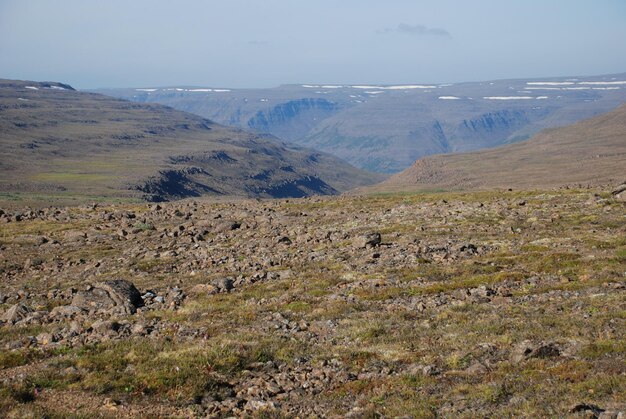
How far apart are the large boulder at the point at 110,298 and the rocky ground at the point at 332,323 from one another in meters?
0.10

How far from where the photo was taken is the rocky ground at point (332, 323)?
17.5m

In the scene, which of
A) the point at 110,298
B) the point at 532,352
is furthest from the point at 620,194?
the point at 110,298

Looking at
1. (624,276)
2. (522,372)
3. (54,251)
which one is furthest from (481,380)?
(54,251)

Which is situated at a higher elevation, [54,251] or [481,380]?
[481,380]

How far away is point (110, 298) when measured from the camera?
29.8 metres

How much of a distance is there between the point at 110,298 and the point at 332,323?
1178 cm

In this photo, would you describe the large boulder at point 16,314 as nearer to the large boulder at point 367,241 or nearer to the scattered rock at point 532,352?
the large boulder at point 367,241

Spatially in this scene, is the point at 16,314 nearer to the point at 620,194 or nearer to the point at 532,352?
the point at 532,352

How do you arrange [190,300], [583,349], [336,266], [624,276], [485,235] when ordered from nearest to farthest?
[583,349] < [624,276] < [190,300] < [336,266] < [485,235]

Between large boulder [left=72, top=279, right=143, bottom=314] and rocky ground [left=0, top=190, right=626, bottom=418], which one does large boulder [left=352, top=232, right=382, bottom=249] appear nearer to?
rocky ground [left=0, top=190, right=626, bottom=418]

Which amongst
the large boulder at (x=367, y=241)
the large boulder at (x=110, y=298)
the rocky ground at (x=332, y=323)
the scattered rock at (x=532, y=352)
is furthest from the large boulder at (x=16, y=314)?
the scattered rock at (x=532, y=352)

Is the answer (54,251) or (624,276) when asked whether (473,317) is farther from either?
(54,251)

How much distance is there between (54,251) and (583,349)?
4267 centimetres

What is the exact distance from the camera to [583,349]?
19.6 m
